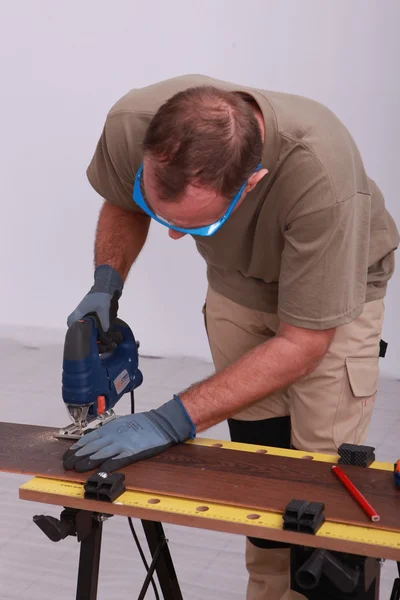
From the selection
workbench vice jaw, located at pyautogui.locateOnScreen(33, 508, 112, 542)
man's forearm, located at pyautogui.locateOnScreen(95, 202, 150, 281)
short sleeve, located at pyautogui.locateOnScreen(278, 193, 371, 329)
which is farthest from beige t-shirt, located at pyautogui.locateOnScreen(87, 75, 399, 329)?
workbench vice jaw, located at pyautogui.locateOnScreen(33, 508, 112, 542)

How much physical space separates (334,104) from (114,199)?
2.57 metres

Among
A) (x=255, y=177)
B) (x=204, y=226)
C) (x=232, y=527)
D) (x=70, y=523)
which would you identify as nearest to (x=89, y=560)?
(x=70, y=523)

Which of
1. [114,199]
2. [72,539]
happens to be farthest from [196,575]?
[114,199]

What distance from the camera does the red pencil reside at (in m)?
1.61

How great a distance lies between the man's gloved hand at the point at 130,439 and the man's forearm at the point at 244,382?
0.11 ft

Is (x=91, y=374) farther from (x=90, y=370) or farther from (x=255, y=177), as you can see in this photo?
(x=255, y=177)

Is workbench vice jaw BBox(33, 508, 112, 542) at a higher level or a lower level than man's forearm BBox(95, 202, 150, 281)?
lower

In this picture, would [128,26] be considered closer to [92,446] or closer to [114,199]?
[114,199]

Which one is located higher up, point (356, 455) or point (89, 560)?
point (356, 455)

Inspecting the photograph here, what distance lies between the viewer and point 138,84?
5.04 metres

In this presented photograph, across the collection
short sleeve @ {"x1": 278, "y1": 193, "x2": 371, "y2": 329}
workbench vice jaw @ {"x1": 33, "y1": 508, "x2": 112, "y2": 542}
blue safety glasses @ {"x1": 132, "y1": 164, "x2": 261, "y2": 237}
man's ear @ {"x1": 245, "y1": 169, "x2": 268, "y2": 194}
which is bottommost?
workbench vice jaw @ {"x1": 33, "y1": 508, "x2": 112, "y2": 542}

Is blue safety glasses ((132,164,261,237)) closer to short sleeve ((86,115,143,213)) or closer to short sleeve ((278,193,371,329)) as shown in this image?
short sleeve ((278,193,371,329))

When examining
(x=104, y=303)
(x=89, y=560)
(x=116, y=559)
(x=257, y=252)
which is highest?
(x=257, y=252)

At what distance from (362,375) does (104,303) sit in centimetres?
71
